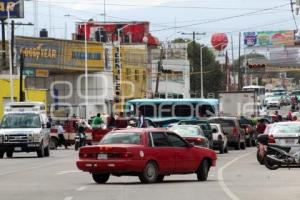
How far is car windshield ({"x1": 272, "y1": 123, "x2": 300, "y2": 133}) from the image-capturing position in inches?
1290

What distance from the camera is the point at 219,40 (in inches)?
5049

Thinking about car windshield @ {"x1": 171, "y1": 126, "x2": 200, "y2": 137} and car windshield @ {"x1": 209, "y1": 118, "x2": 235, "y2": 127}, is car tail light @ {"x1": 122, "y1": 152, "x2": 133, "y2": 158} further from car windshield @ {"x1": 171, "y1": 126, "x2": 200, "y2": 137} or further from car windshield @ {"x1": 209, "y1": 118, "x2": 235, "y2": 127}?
car windshield @ {"x1": 209, "y1": 118, "x2": 235, "y2": 127}

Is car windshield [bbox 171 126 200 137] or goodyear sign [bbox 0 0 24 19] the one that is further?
goodyear sign [bbox 0 0 24 19]

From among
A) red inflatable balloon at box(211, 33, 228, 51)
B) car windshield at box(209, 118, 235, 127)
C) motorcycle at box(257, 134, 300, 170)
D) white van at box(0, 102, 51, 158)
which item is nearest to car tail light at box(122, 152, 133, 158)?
motorcycle at box(257, 134, 300, 170)

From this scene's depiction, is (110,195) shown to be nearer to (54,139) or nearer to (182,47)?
(54,139)

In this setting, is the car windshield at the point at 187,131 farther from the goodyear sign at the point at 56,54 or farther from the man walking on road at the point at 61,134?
the goodyear sign at the point at 56,54

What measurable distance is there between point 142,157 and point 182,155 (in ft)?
5.38

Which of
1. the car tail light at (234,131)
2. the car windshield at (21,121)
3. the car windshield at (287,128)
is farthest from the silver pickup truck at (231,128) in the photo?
the car windshield at (287,128)

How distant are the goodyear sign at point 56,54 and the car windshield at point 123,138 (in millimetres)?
55548

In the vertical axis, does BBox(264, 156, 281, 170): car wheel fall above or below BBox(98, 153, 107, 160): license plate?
below

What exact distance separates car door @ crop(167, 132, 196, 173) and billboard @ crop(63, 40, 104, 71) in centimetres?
6084

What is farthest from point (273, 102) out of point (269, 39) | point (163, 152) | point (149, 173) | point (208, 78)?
point (149, 173)

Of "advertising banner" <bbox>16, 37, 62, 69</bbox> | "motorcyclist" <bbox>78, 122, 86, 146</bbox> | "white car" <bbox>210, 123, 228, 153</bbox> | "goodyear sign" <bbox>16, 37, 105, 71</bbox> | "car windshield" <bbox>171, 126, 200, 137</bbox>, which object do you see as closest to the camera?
"car windshield" <bbox>171, 126, 200, 137</bbox>

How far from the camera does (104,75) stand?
93.6m
